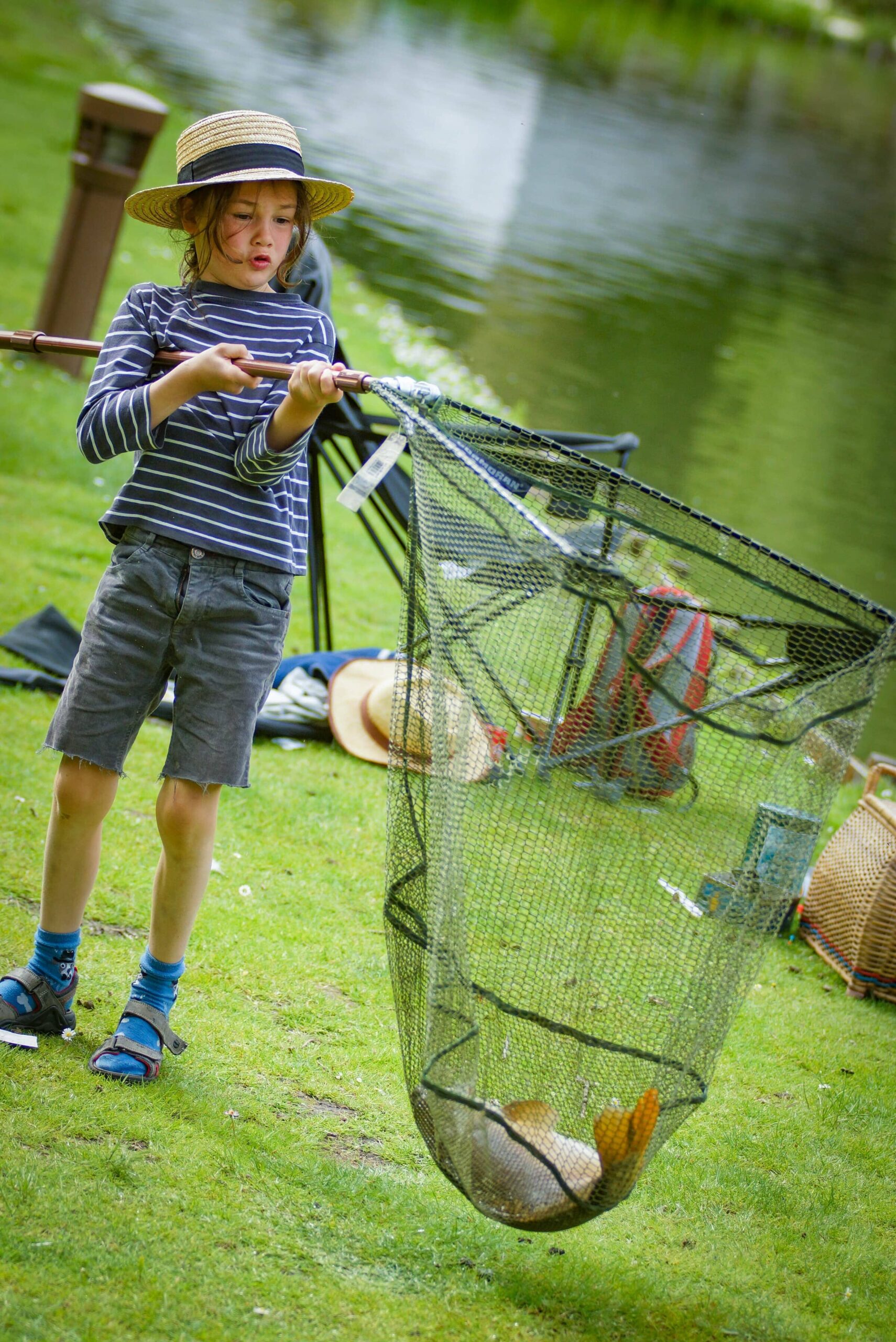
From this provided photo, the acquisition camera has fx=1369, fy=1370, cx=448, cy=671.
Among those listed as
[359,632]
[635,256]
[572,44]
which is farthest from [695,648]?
[572,44]

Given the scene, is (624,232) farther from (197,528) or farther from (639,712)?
(639,712)

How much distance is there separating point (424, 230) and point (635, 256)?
3.44 metres

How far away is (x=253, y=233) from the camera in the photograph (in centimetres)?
252

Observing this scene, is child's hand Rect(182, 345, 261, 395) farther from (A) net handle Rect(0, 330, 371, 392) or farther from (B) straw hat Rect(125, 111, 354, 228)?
(B) straw hat Rect(125, 111, 354, 228)

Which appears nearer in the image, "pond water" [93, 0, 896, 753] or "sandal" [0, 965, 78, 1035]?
"sandal" [0, 965, 78, 1035]

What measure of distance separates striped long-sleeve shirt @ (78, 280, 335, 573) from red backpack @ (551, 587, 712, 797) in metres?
0.61

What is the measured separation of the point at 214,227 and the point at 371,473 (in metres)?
0.55

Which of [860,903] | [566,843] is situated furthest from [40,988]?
[860,903]

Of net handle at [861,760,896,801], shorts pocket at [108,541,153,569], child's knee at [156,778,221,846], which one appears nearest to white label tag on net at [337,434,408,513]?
shorts pocket at [108,541,153,569]

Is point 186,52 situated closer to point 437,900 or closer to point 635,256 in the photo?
point 635,256

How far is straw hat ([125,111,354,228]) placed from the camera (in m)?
2.48

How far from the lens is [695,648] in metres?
2.62

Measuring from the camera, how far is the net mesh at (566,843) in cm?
233

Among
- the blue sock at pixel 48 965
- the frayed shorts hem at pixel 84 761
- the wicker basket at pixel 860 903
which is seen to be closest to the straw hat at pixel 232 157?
the frayed shorts hem at pixel 84 761
